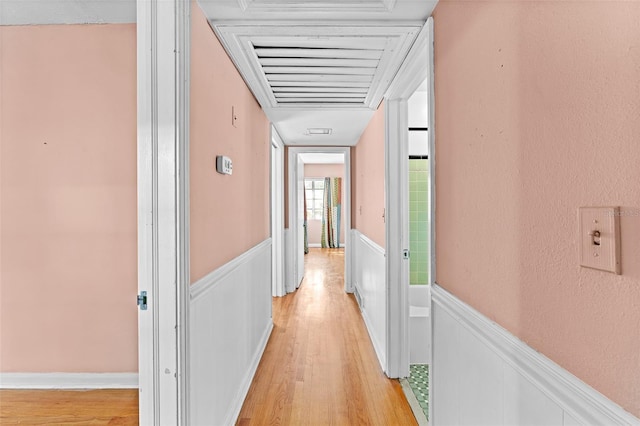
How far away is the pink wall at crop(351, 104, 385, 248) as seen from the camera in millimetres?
2744

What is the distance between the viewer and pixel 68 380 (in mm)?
2191

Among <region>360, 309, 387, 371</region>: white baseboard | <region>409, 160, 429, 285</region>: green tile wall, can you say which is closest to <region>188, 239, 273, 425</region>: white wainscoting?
<region>360, 309, 387, 371</region>: white baseboard

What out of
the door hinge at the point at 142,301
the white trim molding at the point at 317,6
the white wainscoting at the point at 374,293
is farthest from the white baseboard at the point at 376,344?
the white trim molding at the point at 317,6

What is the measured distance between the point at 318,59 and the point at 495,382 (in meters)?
1.77

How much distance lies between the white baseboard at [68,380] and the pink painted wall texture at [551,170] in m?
2.17

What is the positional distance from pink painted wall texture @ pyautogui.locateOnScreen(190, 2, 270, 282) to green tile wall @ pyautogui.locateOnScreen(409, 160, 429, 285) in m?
1.35

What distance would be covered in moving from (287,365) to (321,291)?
86.2 inches

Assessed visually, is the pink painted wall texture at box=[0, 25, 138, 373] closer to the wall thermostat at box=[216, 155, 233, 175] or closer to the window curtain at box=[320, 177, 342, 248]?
the wall thermostat at box=[216, 155, 233, 175]

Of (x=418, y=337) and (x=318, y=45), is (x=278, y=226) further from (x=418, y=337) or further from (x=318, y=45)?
(x=318, y=45)

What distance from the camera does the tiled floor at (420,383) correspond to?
2107 millimetres

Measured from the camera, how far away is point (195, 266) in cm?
138

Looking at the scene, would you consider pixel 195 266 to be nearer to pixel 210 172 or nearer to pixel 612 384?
pixel 210 172

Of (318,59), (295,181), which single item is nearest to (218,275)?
(318,59)

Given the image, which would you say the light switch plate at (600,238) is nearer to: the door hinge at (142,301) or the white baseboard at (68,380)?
the door hinge at (142,301)
